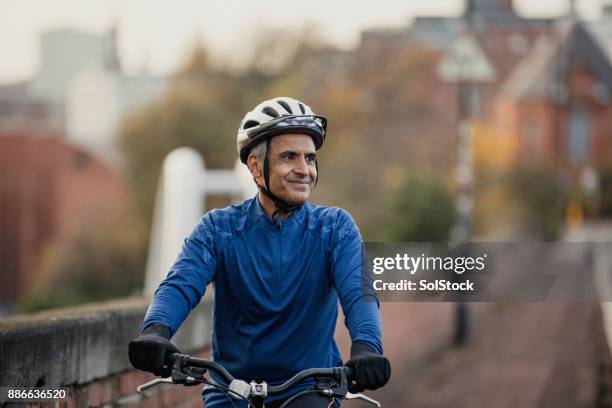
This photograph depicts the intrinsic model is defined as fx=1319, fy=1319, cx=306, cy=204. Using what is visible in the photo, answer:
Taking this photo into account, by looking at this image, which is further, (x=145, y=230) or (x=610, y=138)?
(x=610, y=138)

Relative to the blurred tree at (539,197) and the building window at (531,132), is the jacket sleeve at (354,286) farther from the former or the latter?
the building window at (531,132)

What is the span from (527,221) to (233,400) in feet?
130

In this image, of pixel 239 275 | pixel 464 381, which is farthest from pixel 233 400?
pixel 464 381

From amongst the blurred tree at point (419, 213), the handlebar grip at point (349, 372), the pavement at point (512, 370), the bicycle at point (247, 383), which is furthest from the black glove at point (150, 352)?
the blurred tree at point (419, 213)

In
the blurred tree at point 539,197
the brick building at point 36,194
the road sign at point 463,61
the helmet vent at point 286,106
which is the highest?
the brick building at point 36,194

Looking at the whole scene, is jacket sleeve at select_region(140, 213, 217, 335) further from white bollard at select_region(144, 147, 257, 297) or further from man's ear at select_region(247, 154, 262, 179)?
white bollard at select_region(144, 147, 257, 297)

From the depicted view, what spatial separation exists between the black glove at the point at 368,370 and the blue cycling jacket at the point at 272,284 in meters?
0.24

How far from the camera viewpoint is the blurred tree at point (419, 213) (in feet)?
82.8

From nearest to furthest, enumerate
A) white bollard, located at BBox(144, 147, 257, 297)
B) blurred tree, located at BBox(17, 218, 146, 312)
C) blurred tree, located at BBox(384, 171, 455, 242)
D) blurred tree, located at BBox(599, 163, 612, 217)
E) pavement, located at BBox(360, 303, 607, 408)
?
pavement, located at BBox(360, 303, 607, 408), white bollard, located at BBox(144, 147, 257, 297), blurred tree, located at BBox(384, 171, 455, 242), blurred tree, located at BBox(17, 218, 146, 312), blurred tree, located at BBox(599, 163, 612, 217)

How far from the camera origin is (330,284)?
399 cm

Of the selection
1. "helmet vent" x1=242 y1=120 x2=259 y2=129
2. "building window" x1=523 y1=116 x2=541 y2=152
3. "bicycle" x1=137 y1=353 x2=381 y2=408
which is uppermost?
"building window" x1=523 y1=116 x2=541 y2=152

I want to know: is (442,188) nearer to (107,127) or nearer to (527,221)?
(527,221)

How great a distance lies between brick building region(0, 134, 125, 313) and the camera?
7275 centimetres

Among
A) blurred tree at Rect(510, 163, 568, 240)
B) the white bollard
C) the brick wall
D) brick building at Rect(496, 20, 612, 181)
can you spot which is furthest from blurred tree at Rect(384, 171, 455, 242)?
brick building at Rect(496, 20, 612, 181)
